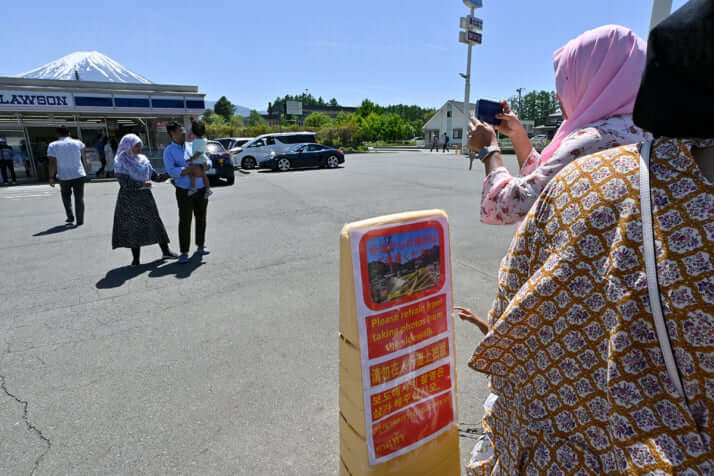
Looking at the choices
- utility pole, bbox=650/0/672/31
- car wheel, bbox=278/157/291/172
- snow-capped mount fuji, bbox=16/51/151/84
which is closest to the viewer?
utility pole, bbox=650/0/672/31

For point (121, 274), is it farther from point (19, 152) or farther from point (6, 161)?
point (19, 152)

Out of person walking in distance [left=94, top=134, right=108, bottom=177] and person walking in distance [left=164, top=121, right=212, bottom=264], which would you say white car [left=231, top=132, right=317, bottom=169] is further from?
person walking in distance [left=164, top=121, right=212, bottom=264]

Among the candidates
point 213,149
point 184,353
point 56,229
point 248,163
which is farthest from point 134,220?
point 248,163

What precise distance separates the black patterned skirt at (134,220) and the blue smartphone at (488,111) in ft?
15.3

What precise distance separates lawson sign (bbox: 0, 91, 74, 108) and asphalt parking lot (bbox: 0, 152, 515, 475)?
13.8 meters

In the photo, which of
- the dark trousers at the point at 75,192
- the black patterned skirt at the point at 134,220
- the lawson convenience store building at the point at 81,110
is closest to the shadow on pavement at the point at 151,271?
the black patterned skirt at the point at 134,220

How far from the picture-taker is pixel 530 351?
44.8 inches

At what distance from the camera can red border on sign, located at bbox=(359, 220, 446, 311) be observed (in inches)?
60.3

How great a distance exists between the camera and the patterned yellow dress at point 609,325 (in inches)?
31.9

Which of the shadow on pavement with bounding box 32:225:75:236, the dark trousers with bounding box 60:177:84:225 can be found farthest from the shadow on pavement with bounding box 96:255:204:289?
the dark trousers with bounding box 60:177:84:225

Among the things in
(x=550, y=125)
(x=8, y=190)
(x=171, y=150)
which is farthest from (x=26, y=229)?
(x=550, y=125)

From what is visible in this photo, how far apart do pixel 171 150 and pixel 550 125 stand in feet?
105

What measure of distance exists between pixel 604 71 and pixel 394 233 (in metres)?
0.98

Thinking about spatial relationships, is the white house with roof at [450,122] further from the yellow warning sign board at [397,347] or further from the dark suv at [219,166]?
the yellow warning sign board at [397,347]
